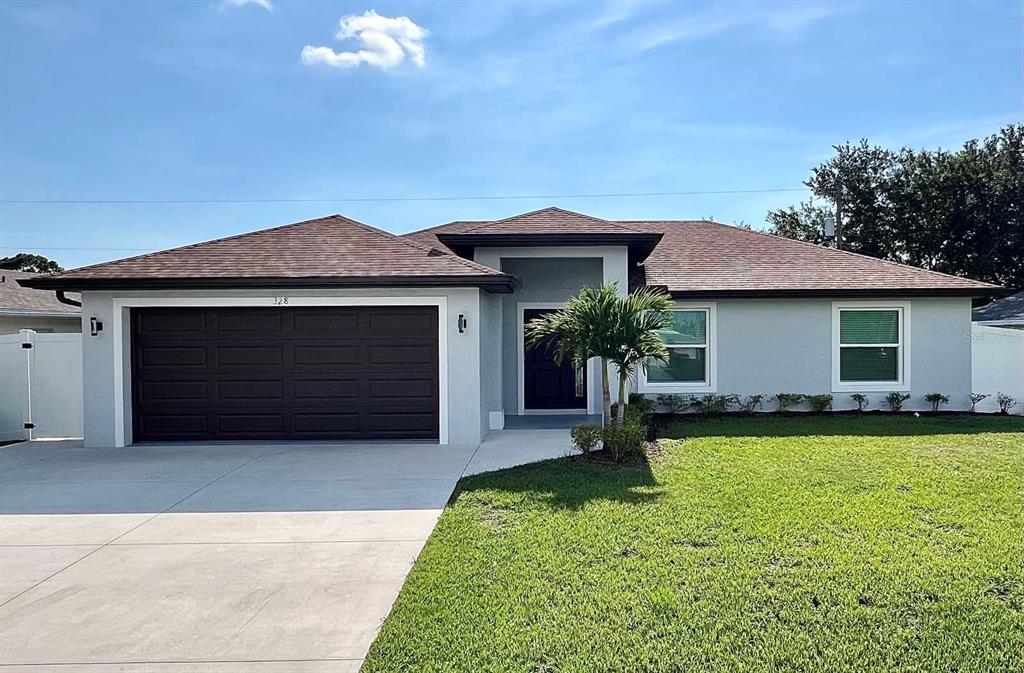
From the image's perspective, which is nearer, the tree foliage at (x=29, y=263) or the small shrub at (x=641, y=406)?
the small shrub at (x=641, y=406)

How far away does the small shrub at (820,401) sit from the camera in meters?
13.2

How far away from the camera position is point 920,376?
529 inches

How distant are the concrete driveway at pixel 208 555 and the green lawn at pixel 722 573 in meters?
0.50

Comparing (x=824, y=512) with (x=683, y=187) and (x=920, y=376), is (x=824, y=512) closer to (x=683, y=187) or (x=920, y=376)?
(x=920, y=376)

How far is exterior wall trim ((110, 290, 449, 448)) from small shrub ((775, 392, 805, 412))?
6.83 metres

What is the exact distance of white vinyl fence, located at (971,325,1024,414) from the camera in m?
13.6

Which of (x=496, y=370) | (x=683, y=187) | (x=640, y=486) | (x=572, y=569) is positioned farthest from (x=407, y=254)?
(x=683, y=187)

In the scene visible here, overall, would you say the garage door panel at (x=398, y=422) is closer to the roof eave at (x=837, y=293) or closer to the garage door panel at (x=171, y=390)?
the garage door panel at (x=171, y=390)

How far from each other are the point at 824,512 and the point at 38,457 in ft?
34.4

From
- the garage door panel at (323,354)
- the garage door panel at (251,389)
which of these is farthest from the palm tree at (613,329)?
the garage door panel at (251,389)

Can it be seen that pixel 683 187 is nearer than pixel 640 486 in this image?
No

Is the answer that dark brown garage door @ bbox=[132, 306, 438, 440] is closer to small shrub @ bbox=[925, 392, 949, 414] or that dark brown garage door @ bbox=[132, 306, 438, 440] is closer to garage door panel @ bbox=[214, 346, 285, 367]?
garage door panel @ bbox=[214, 346, 285, 367]

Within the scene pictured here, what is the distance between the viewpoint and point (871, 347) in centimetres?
1351

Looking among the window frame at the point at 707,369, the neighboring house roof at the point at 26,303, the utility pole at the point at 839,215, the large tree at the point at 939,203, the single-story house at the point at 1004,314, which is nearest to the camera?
the window frame at the point at 707,369
